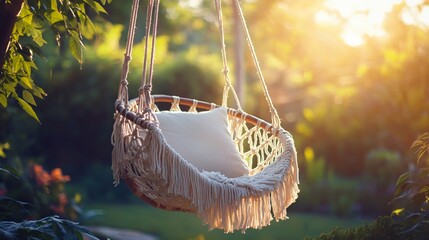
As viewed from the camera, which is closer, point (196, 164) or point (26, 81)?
point (26, 81)

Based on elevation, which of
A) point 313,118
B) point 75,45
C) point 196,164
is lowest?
point 196,164

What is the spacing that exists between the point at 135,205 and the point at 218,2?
4278 millimetres

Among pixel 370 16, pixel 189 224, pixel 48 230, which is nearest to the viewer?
pixel 48 230

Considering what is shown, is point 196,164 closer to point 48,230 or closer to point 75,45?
point 75,45

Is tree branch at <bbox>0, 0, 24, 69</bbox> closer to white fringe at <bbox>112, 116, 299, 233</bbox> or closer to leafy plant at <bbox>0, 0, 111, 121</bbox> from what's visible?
leafy plant at <bbox>0, 0, 111, 121</bbox>

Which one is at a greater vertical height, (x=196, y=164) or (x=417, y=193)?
(x=196, y=164)

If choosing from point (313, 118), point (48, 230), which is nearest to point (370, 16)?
point (313, 118)

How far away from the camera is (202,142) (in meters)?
3.14

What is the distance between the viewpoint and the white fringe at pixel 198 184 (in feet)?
8.51

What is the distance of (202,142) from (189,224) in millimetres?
3073

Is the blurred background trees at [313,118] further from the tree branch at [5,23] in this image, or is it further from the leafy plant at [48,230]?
the leafy plant at [48,230]

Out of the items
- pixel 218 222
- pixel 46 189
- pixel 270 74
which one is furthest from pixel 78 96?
pixel 270 74

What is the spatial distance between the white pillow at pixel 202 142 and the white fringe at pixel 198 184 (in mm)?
248

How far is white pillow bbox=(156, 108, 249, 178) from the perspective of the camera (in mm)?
3078
